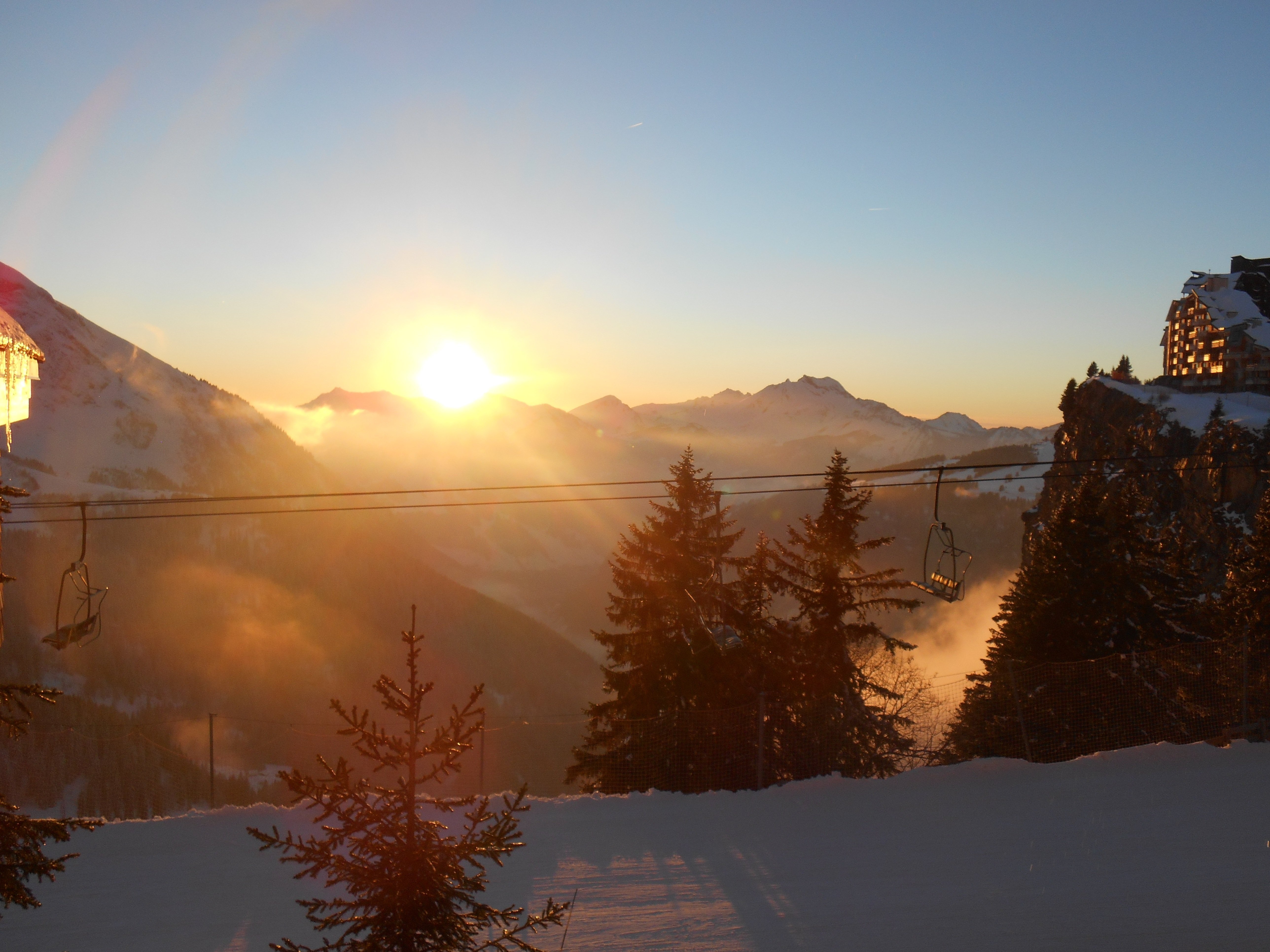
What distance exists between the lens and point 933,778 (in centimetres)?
1415

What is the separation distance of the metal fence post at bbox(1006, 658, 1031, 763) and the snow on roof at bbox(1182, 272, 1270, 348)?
182ft

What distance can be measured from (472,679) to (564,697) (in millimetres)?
13202

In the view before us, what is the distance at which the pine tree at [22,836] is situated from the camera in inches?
228

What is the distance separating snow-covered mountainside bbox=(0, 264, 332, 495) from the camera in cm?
12688

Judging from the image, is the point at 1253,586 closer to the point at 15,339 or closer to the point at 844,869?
the point at 844,869

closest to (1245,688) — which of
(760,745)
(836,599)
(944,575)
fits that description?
(944,575)

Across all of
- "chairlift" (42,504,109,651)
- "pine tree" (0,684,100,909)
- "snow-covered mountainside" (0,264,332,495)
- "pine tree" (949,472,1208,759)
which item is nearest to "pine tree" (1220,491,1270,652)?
"pine tree" (949,472,1208,759)

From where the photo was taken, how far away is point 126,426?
5453 inches

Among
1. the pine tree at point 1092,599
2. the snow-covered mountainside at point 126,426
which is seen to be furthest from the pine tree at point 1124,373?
the snow-covered mountainside at point 126,426

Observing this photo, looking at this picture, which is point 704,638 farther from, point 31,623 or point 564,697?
point 564,697

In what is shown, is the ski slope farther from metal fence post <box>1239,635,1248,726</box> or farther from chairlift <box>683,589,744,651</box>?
chairlift <box>683,589,744,651</box>

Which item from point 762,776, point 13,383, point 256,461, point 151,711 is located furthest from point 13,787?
point 256,461

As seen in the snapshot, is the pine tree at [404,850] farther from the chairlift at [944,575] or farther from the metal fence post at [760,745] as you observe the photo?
the metal fence post at [760,745]

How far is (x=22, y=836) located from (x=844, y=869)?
886cm
